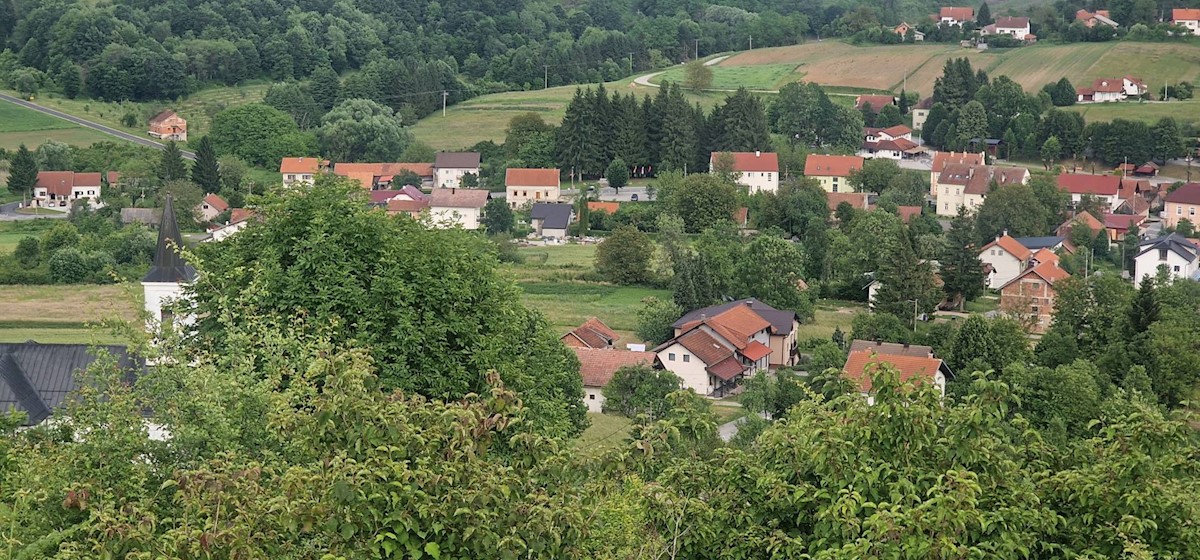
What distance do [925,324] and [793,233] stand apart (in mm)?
14884

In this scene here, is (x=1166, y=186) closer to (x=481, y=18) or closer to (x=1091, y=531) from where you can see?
(x=481, y=18)

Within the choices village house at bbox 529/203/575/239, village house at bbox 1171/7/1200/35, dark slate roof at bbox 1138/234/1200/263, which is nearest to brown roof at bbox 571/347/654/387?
village house at bbox 529/203/575/239

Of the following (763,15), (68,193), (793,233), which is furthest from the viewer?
(763,15)

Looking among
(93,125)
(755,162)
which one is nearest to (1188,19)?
(755,162)

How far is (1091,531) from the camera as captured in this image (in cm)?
870

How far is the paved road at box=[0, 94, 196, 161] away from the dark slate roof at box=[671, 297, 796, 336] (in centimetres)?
3646

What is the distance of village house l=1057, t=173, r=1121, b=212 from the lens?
2324 inches

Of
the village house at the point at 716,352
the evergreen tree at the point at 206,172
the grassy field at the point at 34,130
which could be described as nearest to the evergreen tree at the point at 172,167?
the evergreen tree at the point at 206,172

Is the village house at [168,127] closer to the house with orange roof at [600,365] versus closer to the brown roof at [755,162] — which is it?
the brown roof at [755,162]

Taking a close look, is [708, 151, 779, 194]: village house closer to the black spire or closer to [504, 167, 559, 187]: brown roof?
[504, 167, 559, 187]: brown roof

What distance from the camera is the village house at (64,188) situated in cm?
5888

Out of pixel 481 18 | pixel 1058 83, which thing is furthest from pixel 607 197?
pixel 481 18

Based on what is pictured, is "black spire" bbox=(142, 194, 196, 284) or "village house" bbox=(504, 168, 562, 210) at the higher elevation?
"black spire" bbox=(142, 194, 196, 284)

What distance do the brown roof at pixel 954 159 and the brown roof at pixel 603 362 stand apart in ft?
105
